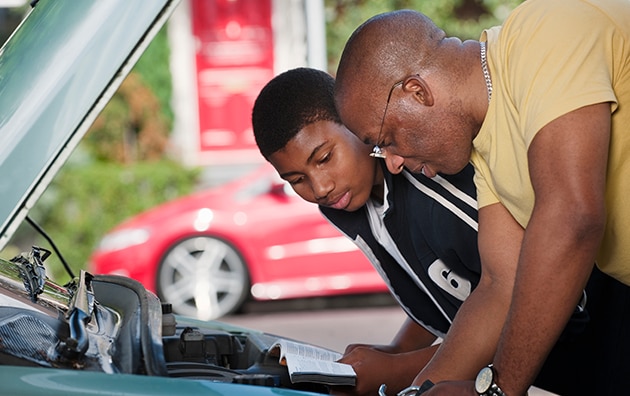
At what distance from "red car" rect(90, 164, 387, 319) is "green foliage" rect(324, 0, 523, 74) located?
15.7 feet

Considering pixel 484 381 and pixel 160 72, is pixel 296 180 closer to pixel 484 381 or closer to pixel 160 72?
pixel 484 381

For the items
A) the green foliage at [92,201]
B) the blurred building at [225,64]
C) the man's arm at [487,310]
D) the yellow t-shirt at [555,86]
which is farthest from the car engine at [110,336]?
the blurred building at [225,64]

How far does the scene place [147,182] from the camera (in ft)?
37.9

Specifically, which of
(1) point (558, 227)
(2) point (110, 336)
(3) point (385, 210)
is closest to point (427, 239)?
(3) point (385, 210)

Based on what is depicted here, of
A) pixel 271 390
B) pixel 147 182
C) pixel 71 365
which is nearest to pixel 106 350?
pixel 71 365

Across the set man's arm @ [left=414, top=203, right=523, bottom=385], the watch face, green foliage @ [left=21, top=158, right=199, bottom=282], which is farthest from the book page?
green foliage @ [left=21, top=158, right=199, bottom=282]

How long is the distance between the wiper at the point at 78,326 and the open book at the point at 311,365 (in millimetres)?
489

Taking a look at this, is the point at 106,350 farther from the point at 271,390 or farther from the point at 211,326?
the point at 211,326

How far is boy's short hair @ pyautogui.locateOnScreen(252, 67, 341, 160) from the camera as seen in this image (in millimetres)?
3137

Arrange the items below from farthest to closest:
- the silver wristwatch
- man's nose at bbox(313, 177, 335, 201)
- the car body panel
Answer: man's nose at bbox(313, 177, 335, 201), the silver wristwatch, the car body panel

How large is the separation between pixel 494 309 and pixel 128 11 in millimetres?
1127

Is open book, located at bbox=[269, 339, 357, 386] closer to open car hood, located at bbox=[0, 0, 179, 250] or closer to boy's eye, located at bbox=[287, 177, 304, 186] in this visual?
boy's eye, located at bbox=[287, 177, 304, 186]

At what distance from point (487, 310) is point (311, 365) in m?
0.45

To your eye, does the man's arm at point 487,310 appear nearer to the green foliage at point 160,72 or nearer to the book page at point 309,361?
the book page at point 309,361
